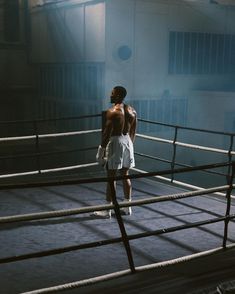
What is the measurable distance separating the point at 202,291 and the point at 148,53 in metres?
11.8

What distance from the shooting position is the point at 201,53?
15.9 m

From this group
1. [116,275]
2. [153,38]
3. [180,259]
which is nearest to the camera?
[116,275]

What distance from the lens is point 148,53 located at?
14.6m

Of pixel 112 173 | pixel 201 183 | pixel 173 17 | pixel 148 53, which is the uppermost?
pixel 173 17

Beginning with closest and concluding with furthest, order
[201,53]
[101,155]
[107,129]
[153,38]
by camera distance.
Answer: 1. [107,129]
2. [101,155]
3. [153,38]
4. [201,53]

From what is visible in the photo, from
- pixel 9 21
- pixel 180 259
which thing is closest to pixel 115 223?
pixel 180 259

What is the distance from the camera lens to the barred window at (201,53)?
15.3 m

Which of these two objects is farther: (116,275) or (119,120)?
(119,120)

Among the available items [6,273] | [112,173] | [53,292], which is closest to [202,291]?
[53,292]

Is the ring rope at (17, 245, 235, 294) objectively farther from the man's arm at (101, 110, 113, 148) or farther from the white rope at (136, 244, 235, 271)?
the man's arm at (101, 110, 113, 148)

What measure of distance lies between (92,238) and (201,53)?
39.7 feet

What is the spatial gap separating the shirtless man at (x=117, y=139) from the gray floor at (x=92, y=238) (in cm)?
59

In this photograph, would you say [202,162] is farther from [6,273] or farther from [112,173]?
[6,273]

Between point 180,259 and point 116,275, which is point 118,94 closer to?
point 180,259
